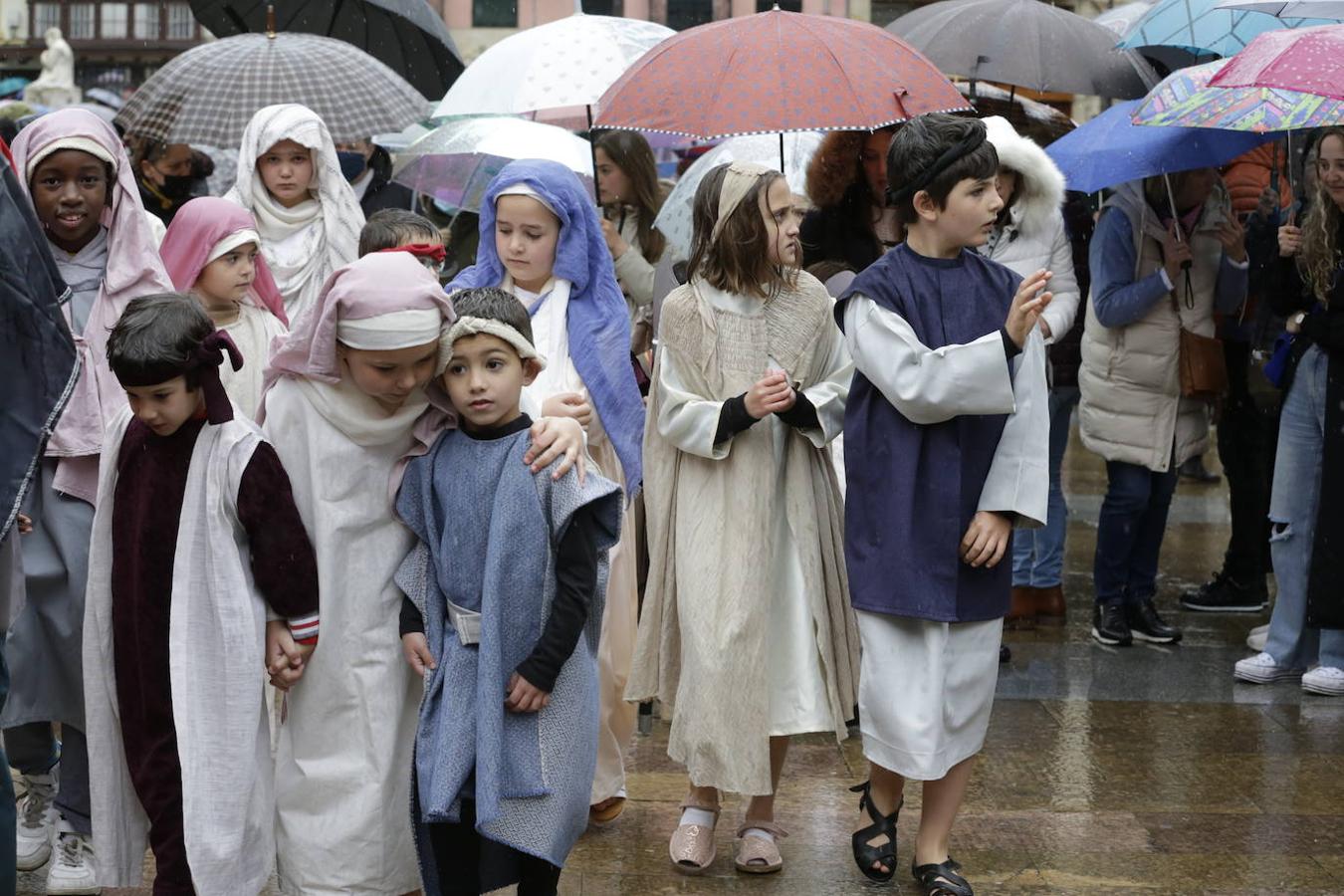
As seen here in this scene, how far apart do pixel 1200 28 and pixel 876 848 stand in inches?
174

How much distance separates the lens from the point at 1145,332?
7.39m

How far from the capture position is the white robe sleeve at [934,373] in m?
4.39

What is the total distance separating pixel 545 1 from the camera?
126 feet

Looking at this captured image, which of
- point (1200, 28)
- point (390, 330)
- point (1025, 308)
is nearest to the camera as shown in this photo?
point (390, 330)

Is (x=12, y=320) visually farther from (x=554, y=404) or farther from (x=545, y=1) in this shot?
(x=545, y=1)

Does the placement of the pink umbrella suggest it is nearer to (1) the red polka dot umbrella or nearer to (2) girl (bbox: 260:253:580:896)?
(1) the red polka dot umbrella

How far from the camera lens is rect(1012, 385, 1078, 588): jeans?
7.78 metres

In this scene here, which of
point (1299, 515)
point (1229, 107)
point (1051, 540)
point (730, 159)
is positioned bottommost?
point (1051, 540)

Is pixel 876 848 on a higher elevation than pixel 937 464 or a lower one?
lower

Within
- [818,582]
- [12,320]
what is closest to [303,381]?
[12,320]

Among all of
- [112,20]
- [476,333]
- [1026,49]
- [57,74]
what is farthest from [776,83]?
[112,20]

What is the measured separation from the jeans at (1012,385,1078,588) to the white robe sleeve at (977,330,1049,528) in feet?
10.6

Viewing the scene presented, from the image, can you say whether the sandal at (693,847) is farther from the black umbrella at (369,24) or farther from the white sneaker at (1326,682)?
the black umbrella at (369,24)

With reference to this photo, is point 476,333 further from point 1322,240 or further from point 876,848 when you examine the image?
point 1322,240
